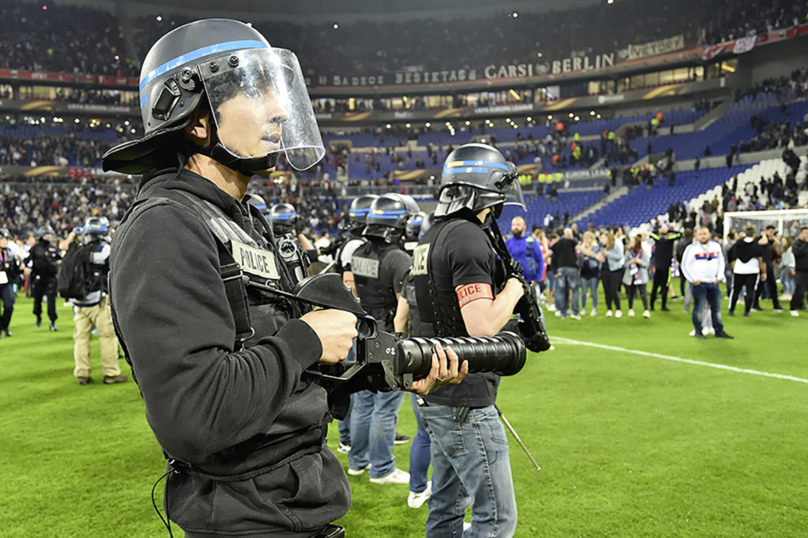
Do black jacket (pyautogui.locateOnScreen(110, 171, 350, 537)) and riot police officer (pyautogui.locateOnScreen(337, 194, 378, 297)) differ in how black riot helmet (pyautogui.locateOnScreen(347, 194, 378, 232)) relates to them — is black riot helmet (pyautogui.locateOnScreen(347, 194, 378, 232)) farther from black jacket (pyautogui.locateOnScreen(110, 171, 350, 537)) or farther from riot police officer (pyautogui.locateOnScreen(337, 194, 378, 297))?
black jacket (pyautogui.locateOnScreen(110, 171, 350, 537))

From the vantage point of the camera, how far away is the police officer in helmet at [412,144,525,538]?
2578 mm

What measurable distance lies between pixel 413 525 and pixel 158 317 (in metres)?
3.30

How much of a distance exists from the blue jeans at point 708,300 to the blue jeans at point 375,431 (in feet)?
24.2

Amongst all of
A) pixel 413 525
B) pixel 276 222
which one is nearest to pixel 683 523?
pixel 413 525

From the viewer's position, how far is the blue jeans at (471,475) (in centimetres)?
254

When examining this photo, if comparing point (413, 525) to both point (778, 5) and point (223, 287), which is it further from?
point (778, 5)

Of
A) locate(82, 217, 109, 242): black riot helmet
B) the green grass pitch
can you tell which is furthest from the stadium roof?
the green grass pitch

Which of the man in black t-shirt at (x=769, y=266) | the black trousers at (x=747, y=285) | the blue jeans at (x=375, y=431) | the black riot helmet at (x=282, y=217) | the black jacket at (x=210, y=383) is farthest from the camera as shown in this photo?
the man in black t-shirt at (x=769, y=266)

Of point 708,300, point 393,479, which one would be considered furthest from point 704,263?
point 393,479

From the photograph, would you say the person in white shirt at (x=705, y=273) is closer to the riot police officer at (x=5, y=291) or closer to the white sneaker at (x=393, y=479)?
the white sneaker at (x=393, y=479)

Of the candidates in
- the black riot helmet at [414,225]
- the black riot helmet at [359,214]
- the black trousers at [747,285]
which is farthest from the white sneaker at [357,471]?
the black trousers at [747,285]

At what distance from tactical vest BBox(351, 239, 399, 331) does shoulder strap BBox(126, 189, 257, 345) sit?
12.6 feet

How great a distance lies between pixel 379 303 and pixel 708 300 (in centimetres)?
746

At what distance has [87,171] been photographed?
39.6m
